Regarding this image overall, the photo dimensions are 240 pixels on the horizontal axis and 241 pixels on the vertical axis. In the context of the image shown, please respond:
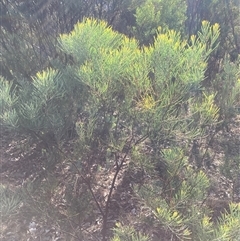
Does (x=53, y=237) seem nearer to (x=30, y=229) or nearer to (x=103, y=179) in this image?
(x=30, y=229)

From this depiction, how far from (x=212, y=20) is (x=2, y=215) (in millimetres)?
6170

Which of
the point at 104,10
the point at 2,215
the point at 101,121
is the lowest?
the point at 2,215

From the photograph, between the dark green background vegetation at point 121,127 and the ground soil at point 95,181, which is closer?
the dark green background vegetation at point 121,127

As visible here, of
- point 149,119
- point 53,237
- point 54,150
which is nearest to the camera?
point 149,119

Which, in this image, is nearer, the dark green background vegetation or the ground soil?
the dark green background vegetation

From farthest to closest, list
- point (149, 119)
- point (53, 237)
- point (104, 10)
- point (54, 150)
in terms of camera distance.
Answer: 1. point (104, 10)
2. point (53, 237)
3. point (54, 150)
4. point (149, 119)

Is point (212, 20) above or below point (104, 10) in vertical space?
above

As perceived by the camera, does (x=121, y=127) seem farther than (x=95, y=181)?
No

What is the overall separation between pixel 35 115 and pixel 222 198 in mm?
2825

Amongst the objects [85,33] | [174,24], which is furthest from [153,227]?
[174,24]

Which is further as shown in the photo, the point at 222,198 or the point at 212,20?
the point at 212,20

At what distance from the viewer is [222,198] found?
5.04 m

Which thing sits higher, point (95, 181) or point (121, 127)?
point (121, 127)

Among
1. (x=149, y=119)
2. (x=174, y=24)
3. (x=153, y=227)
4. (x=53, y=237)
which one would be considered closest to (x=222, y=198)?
(x=153, y=227)
